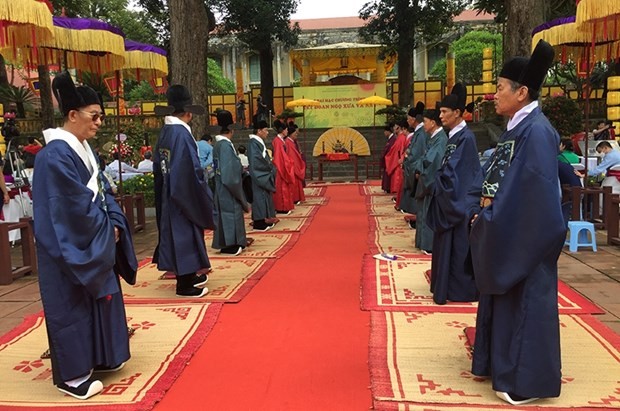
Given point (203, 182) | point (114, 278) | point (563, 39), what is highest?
point (563, 39)

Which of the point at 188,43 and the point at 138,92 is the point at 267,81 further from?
the point at 188,43

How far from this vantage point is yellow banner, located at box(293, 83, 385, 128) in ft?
68.6

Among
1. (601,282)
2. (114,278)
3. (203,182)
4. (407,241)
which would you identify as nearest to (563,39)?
(407,241)

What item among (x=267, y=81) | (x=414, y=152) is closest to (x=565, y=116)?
Answer: (x=414, y=152)

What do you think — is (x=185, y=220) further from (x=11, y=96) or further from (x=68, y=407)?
(x=11, y=96)

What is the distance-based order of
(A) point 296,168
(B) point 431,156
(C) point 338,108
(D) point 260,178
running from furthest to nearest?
(C) point 338,108, (A) point 296,168, (D) point 260,178, (B) point 431,156

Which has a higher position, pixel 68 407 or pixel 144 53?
pixel 144 53

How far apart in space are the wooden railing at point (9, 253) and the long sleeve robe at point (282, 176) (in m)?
4.54

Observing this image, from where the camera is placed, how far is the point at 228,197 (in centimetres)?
661

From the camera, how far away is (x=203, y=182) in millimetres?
4789

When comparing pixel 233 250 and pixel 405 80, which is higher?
pixel 405 80

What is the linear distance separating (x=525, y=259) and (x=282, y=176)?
7.51 metres

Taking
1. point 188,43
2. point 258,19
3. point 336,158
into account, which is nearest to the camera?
point 188,43

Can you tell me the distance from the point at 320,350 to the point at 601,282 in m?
2.94
